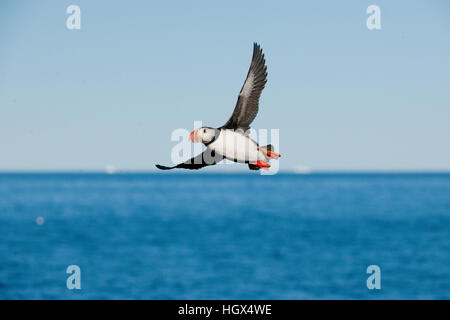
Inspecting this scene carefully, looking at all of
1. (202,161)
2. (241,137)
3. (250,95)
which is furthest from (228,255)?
(202,161)

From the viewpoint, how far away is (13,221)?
117875 millimetres

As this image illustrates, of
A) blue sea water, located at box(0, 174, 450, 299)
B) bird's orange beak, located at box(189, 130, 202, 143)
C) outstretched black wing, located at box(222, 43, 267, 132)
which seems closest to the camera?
bird's orange beak, located at box(189, 130, 202, 143)

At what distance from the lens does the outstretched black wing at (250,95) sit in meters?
4.09

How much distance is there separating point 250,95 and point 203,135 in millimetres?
947

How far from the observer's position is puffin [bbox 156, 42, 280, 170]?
338 cm

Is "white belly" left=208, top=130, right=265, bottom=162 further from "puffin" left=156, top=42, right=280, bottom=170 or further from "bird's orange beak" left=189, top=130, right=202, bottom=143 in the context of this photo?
"bird's orange beak" left=189, top=130, right=202, bottom=143

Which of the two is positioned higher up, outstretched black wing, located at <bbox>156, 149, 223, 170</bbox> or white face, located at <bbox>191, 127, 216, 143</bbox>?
white face, located at <bbox>191, 127, 216, 143</bbox>

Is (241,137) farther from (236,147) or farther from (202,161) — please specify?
(202,161)

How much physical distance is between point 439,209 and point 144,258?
93299 mm

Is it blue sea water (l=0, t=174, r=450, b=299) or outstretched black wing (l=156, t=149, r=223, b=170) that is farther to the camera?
blue sea water (l=0, t=174, r=450, b=299)

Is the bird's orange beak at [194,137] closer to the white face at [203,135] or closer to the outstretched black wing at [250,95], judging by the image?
the white face at [203,135]

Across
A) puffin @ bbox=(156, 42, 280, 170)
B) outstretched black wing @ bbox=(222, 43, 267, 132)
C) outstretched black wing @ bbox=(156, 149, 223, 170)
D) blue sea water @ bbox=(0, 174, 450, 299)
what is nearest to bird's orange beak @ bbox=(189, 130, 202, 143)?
puffin @ bbox=(156, 42, 280, 170)

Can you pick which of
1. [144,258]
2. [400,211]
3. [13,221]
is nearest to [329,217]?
[400,211]

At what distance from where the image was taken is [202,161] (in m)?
3.60
